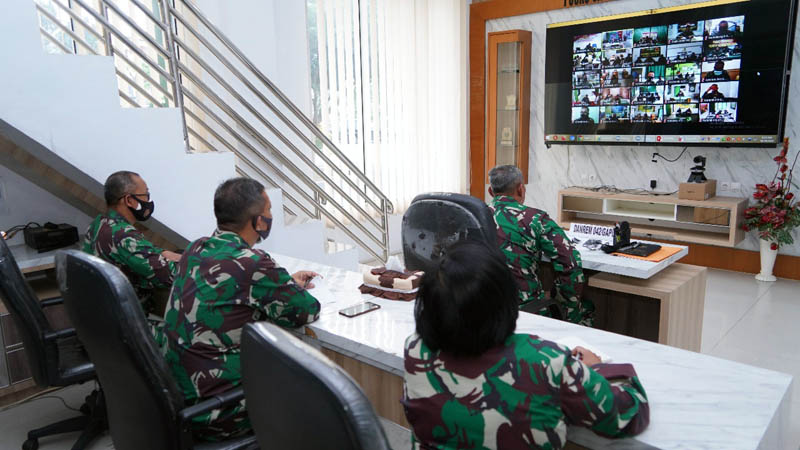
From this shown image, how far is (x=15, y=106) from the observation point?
2168 mm

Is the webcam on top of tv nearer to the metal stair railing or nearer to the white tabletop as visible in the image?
the white tabletop

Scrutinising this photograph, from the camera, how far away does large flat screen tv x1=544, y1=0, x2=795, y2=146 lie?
178 inches

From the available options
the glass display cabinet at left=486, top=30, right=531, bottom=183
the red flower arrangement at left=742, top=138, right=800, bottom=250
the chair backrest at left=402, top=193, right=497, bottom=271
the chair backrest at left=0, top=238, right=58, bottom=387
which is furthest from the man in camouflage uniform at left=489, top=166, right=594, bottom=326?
the glass display cabinet at left=486, top=30, right=531, bottom=183

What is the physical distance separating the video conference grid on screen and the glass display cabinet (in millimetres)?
615

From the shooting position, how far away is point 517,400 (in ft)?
3.36

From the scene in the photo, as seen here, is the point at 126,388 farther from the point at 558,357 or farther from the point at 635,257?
the point at 635,257

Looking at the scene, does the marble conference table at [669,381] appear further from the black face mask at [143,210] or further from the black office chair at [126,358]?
the black face mask at [143,210]

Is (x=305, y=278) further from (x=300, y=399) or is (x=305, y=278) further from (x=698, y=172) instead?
(x=698, y=172)

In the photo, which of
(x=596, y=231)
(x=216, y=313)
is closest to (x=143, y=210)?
(x=216, y=313)

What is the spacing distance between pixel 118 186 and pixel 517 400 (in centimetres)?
208

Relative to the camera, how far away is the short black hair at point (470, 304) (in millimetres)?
1030

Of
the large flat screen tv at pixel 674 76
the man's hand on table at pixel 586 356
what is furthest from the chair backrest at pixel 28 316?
the large flat screen tv at pixel 674 76

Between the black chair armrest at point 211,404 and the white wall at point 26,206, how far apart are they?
2433mm

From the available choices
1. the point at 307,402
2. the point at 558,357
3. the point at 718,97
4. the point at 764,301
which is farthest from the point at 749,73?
the point at 307,402
